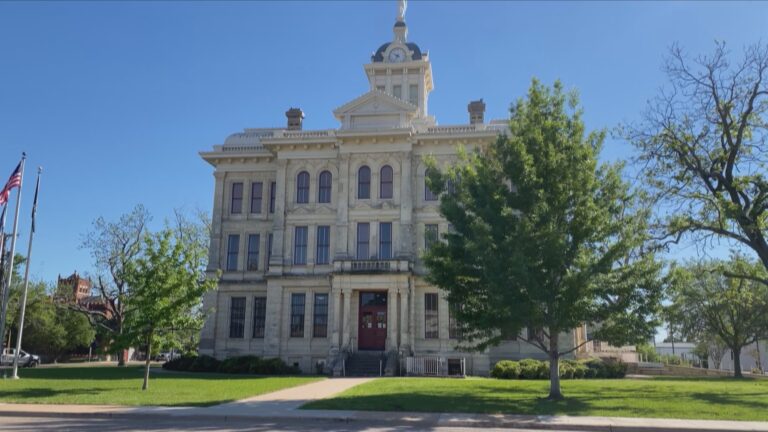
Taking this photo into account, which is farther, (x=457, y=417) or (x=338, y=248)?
(x=338, y=248)

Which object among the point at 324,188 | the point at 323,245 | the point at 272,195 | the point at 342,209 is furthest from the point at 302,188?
the point at 323,245

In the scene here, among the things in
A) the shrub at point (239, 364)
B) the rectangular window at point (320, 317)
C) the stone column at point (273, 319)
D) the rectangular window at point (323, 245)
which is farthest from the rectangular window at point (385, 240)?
the shrub at point (239, 364)

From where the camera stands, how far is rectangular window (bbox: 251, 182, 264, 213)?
39156mm

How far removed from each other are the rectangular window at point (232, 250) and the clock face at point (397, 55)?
18.4 meters

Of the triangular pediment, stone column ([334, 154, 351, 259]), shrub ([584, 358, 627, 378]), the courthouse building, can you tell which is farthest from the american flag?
shrub ([584, 358, 627, 378])

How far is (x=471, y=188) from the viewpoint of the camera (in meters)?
19.5

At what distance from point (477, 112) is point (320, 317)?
1655 cm

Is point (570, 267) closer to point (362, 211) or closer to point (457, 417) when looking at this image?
point (457, 417)

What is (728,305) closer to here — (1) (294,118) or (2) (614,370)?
(2) (614,370)

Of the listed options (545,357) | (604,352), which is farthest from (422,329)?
(604,352)

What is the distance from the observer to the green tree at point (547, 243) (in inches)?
685

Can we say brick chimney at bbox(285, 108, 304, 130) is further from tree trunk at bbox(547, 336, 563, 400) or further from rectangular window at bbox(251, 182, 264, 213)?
tree trunk at bbox(547, 336, 563, 400)

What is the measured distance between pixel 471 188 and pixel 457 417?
25.6ft

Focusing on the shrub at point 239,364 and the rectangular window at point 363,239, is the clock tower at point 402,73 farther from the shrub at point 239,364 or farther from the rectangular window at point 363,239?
the shrub at point 239,364
